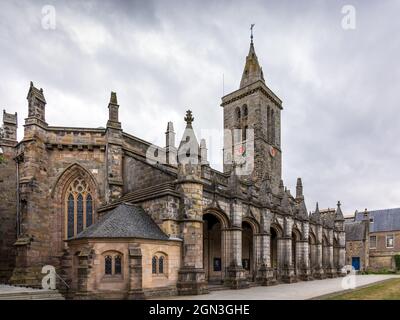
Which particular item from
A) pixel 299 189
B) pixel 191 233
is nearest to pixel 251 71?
pixel 299 189

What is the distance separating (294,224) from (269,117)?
21.8 m

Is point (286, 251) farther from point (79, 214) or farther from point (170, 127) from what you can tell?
point (79, 214)

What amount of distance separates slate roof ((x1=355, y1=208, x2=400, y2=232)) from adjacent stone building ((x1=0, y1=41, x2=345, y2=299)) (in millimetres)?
28781

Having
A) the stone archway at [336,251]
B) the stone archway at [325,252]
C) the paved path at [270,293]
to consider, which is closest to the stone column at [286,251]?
the paved path at [270,293]

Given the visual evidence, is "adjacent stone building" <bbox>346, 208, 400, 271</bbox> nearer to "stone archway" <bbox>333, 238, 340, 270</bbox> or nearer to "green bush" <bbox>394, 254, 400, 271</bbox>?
"green bush" <bbox>394, 254, 400, 271</bbox>

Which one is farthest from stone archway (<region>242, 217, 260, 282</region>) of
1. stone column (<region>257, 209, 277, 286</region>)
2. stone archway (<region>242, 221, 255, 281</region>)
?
stone column (<region>257, 209, 277, 286</region>)

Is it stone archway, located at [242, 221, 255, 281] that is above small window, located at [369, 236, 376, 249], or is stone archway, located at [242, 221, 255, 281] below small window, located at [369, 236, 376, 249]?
above

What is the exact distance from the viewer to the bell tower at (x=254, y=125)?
46.5 metres

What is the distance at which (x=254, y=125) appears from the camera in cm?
4716

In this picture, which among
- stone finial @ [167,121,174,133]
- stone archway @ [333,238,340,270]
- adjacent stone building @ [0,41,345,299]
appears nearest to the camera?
adjacent stone building @ [0,41,345,299]

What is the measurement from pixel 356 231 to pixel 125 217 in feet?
158

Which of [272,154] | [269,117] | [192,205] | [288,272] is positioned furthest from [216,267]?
[269,117]

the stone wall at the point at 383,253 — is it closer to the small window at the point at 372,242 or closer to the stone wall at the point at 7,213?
the small window at the point at 372,242

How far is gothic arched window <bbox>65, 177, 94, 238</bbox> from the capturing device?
23.8m
